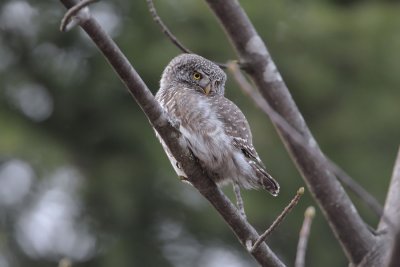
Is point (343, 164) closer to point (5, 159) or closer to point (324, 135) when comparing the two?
point (324, 135)

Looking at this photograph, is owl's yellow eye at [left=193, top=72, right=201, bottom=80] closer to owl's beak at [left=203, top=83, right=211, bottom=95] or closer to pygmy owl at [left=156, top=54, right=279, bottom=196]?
owl's beak at [left=203, top=83, right=211, bottom=95]

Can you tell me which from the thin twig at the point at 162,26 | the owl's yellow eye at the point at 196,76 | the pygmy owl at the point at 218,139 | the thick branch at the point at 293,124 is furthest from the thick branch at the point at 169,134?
the owl's yellow eye at the point at 196,76

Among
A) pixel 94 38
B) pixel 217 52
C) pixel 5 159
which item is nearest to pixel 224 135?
pixel 94 38

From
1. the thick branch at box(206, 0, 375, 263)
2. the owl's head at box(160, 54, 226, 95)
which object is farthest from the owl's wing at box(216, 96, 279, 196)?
the owl's head at box(160, 54, 226, 95)

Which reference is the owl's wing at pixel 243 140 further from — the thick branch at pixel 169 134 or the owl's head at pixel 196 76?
the owl's head at pixel 196 76

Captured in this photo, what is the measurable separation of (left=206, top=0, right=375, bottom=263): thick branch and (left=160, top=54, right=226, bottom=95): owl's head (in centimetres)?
78

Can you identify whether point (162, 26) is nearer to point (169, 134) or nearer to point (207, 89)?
point (169, 134)

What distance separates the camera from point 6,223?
35.9ft

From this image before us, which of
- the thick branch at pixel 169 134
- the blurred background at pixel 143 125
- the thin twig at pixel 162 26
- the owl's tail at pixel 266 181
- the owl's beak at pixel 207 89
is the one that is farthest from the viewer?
the blurred background at pixel 143 125

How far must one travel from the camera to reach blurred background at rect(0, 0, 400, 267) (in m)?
10.6

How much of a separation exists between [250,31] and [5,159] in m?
6.80

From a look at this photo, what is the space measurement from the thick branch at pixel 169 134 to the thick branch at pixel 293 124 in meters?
0.69

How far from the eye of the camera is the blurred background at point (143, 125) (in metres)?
10.6

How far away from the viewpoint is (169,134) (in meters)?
3.64
